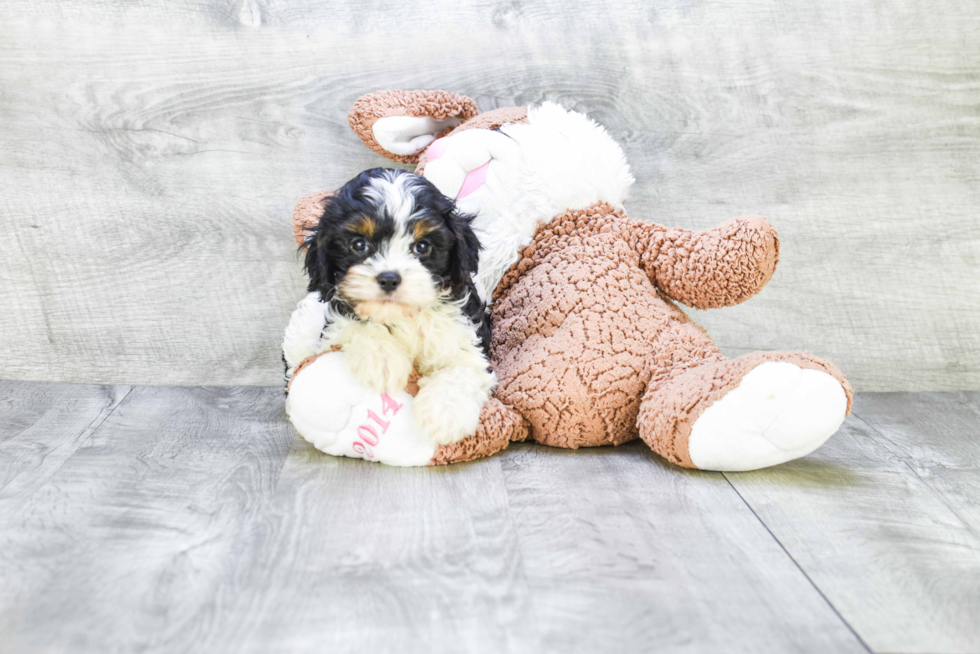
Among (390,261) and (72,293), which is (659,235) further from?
(72,293)

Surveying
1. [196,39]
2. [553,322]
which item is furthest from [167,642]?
[196,39]

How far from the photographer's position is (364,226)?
1.38 metres

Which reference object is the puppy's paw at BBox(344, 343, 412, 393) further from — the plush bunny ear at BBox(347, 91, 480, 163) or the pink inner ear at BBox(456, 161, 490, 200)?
the plush bunny ear at BBox(347, 91, 480, 163)

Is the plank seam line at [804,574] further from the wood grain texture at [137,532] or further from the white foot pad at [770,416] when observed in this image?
the wood grain texture at [137,532]

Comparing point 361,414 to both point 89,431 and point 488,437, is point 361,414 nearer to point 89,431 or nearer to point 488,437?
point 488,437

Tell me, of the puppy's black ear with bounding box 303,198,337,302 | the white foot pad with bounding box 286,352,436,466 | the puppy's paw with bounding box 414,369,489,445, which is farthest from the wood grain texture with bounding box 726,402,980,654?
the puppy's black ear with bounding box 303,198,337,302

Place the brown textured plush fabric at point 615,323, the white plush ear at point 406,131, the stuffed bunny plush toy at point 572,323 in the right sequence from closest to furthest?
the stuffed bunny plush toy at point 572,323
the brown textured plush fabric at point 615,323
the white plush ear at point 406,131

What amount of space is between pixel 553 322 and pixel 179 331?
1.07m

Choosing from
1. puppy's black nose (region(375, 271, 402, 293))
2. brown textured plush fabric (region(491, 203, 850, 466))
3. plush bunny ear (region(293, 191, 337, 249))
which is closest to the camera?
puppy's black nose (region(375, 271, 402, 293))

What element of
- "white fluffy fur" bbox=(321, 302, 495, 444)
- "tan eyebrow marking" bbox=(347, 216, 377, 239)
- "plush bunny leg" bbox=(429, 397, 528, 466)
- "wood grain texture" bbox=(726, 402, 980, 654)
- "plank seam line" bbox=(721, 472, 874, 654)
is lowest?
"wood grain texture" bbox=(726, 402, 980, 654)

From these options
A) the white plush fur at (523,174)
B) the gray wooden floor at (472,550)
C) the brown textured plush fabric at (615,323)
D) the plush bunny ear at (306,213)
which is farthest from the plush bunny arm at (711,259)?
the plush bunny ear at (306,213)

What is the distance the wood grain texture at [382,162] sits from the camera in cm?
→ 205

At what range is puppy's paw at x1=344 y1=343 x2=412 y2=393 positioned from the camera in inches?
59.4

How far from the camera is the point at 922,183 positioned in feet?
7.27
